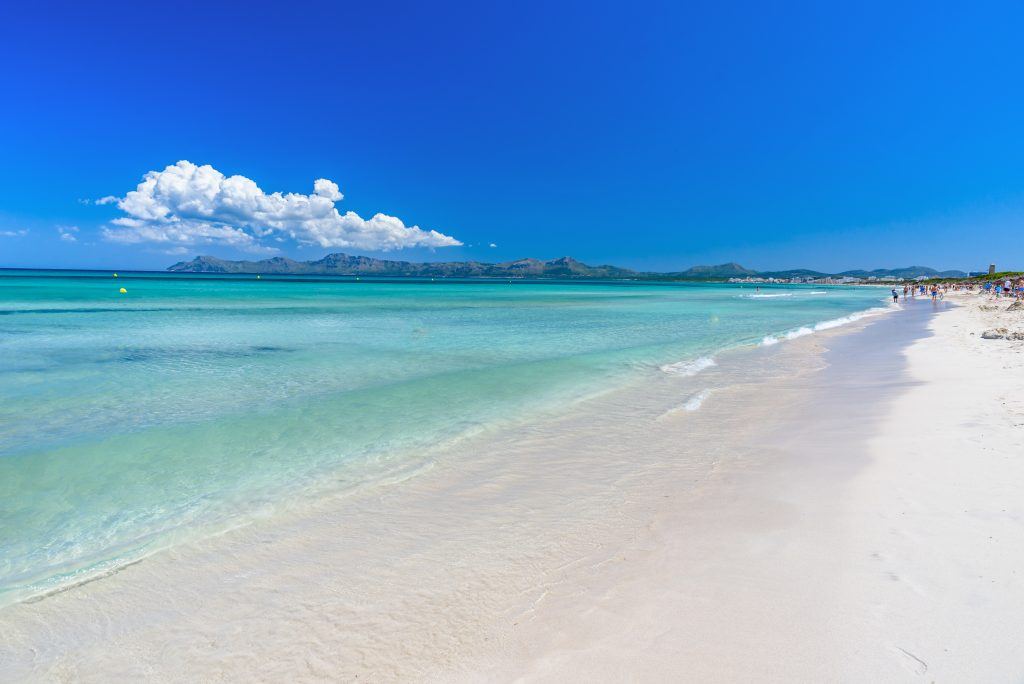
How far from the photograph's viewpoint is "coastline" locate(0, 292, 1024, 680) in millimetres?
3406

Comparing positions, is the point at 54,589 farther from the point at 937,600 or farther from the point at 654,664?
the point at 937,600

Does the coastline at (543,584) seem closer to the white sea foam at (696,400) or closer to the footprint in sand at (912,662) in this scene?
the footprint in sand at (912,662)

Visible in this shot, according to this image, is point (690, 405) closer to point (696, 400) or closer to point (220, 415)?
point (696, 400)

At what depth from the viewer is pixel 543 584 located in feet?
14.0

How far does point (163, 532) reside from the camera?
18.0ft

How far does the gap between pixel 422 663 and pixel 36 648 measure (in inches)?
111

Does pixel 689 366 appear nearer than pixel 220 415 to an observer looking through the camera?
No

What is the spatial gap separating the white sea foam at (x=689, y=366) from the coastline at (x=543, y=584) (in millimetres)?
6849

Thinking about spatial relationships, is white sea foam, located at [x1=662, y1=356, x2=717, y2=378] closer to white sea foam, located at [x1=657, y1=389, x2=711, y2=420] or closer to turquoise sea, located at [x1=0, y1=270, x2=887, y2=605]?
turquoise sea, located at [x1=0, y1=270, x2=887, y2=605]

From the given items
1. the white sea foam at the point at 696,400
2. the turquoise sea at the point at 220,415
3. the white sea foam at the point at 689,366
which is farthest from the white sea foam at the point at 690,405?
the white sea foam at the point at 689,366

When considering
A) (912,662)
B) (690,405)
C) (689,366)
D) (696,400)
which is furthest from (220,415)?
(689,366)

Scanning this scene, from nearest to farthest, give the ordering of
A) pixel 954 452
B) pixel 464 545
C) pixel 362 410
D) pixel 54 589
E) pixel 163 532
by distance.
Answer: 1. pixel 54 589
2. pixel 464 545
3. pixel 163 532
4. pixel 954 452
5. pixel 362 410

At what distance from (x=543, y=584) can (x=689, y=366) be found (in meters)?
12.3

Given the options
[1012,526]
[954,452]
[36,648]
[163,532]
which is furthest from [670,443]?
[36,648]
